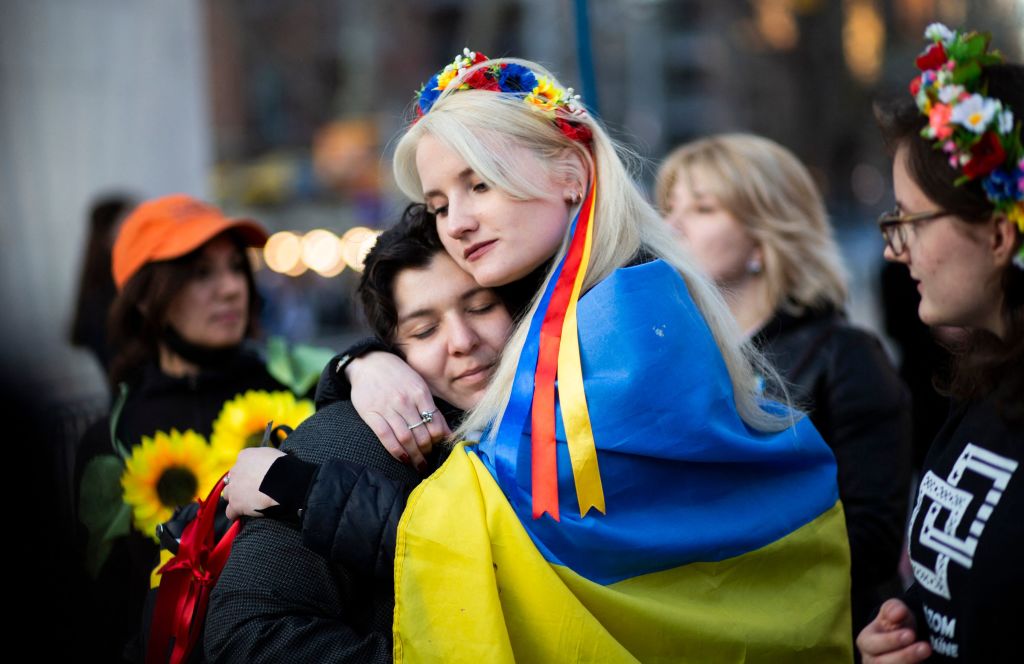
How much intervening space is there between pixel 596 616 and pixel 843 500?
1.31 m

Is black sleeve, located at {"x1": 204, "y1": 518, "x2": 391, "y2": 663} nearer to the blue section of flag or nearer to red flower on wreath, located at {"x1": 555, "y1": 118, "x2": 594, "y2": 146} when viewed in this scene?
the blue section of flag

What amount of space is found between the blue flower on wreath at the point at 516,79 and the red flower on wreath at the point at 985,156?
41.8 inches

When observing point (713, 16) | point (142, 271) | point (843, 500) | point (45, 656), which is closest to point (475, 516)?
point (45, 656)

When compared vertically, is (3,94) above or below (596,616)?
above

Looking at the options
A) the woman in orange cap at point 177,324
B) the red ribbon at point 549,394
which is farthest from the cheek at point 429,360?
the woman in orange cap at point 177,324

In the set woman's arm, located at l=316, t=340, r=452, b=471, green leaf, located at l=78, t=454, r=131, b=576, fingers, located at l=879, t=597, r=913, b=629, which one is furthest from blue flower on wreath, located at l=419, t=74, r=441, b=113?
green leaf, located at l=78, t=454, r=131, b=576

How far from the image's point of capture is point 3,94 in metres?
7.69

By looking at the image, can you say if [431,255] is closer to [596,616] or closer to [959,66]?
[596,616]

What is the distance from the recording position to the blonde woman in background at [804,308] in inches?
115

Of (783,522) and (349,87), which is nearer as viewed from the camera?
(783,522)

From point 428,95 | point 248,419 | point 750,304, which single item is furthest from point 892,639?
point 248,419

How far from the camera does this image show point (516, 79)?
2.38m

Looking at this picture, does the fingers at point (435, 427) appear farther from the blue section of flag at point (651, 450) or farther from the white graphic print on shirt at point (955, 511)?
the white graphic print on shirt at point (955, 511)

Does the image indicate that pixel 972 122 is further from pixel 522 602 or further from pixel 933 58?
pixel 522 602
